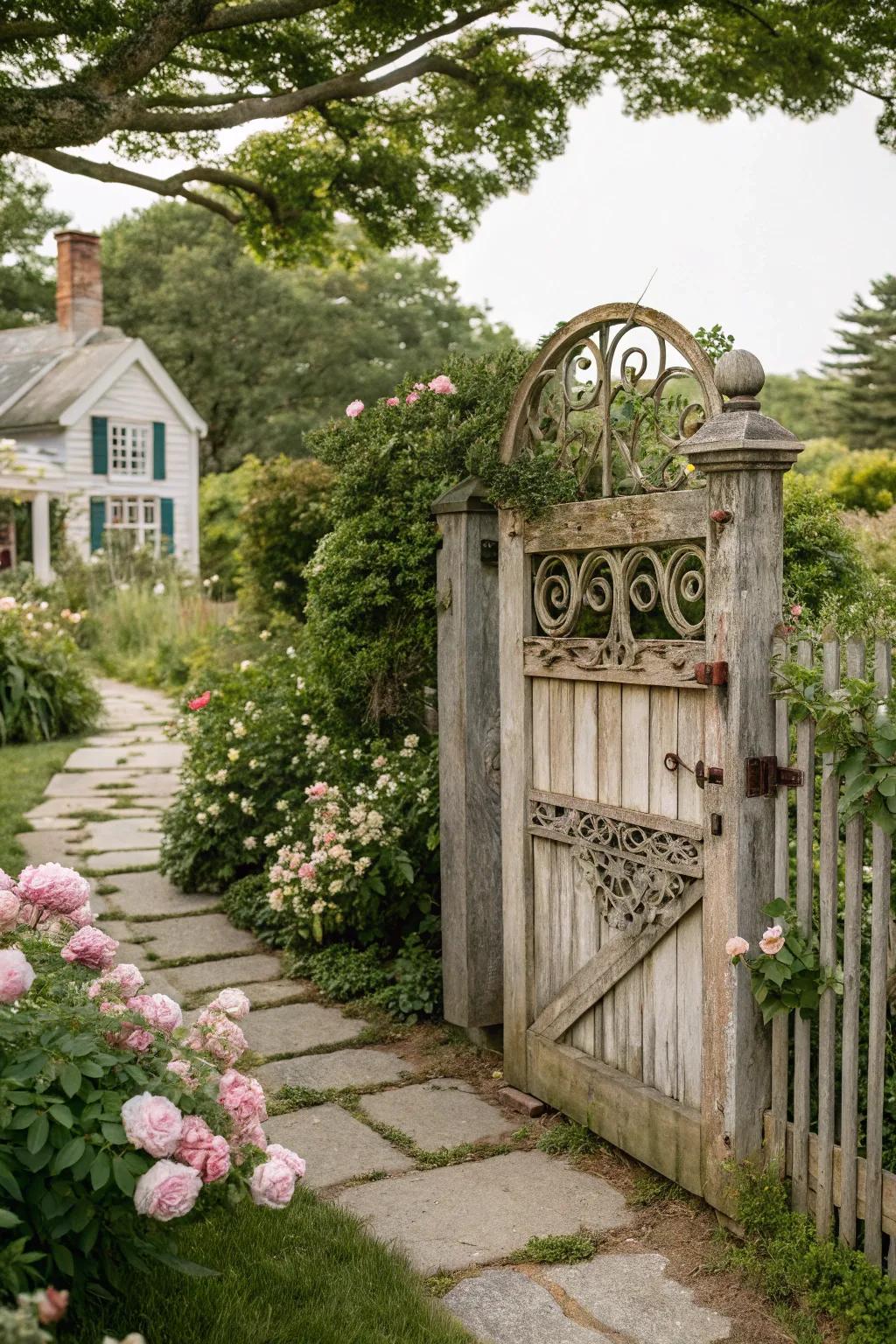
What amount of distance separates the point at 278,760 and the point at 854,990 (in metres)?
3.81

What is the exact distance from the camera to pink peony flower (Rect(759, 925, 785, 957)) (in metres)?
2.87

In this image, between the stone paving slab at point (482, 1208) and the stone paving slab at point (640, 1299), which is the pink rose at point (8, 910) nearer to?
the stone paving slab at point (482, 1208)

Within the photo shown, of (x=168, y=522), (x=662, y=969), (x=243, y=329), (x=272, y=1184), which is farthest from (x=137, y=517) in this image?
(x=272, y=1184)

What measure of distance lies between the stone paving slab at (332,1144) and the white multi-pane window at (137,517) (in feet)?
71.4

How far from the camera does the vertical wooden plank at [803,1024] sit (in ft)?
9.52

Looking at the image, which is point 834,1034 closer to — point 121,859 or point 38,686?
point 121,859

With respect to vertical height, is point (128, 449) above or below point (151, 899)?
above

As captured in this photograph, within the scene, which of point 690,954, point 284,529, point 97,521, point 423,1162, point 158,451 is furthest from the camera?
point 158,451

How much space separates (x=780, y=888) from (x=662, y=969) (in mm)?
512

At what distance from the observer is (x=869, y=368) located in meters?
32.6

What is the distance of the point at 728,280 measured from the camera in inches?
240

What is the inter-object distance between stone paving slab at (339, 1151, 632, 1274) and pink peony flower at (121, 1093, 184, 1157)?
1.22 metres

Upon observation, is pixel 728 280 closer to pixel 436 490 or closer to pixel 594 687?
pixel 436 490

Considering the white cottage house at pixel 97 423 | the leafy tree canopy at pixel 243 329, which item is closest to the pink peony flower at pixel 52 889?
the white cottage house at pixel 97 423
